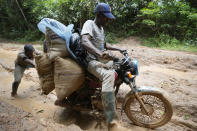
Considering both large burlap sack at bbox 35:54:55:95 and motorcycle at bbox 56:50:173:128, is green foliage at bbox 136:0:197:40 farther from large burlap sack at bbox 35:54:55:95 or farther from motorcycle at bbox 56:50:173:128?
large burlap sack at bbox 35:54:55:95

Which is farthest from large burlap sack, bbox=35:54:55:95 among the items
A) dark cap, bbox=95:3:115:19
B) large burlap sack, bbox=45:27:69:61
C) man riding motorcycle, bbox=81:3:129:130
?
dark cap, bbox=95:3:115:19

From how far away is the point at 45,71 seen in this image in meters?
2.43

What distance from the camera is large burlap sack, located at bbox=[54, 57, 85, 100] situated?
2.32 meters

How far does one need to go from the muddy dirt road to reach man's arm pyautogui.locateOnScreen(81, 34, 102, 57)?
0.97m

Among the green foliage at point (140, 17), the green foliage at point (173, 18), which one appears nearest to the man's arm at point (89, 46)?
the green foliage at point (140, 17)

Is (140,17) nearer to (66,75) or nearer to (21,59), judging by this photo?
(21,59)

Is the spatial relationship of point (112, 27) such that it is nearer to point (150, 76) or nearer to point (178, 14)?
point (178, 14)

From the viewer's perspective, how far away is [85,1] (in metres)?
10.2

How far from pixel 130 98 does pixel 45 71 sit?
4.94 ft

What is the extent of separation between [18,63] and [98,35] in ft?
8.41

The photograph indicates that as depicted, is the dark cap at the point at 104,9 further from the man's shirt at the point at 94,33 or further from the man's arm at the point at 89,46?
the man's arm at the point at 89,46

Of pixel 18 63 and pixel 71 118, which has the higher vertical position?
pixel 18 63

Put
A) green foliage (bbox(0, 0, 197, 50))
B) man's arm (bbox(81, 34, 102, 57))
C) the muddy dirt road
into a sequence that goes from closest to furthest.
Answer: the muddy dirt road
man's arm (bbox(81, 34, 102, 57))
green foliage (bbox(0, 0, 197, 50))

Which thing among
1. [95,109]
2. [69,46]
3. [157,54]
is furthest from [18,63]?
[157,54]
